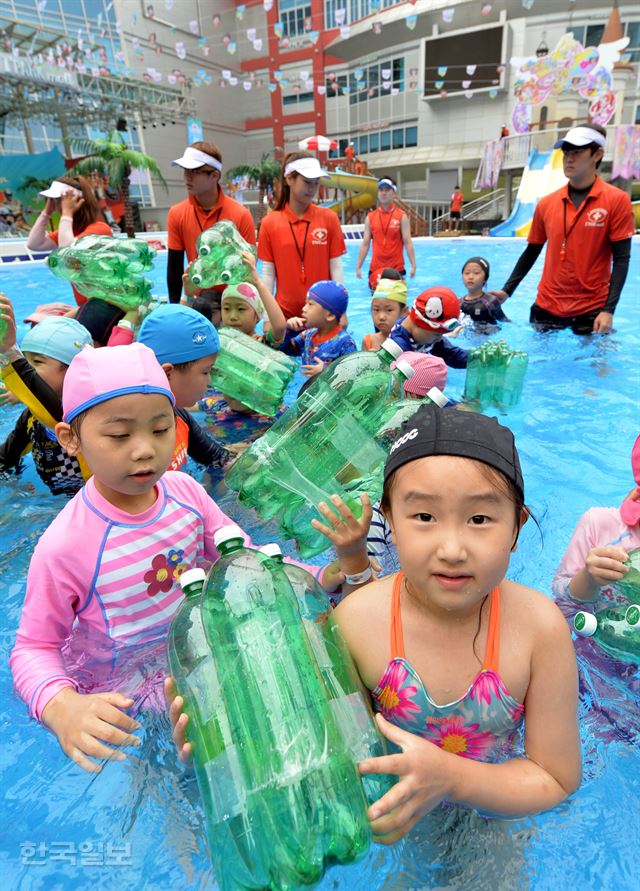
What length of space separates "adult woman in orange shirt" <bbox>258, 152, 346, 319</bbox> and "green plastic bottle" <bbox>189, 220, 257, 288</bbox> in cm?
55

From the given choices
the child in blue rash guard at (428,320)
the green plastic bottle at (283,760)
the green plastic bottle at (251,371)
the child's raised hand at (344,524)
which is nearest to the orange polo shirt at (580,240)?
the child in blue rash guard at (428,320)

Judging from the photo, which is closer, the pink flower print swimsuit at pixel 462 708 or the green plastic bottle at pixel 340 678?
the green plastic bottle at pixel 340 678

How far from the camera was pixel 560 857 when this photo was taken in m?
1.98

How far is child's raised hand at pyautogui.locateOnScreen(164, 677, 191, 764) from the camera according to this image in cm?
152

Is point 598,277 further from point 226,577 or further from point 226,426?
point 226,577

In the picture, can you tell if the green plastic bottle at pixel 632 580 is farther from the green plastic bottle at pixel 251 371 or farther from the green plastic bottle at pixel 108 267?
the green plastic bottle at pixel 108 267

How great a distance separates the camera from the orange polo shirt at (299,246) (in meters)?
5.44

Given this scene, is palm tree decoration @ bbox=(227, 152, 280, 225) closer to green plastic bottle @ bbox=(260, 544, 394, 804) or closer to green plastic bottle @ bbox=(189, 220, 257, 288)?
green plastic bottle @ bbox=(189, 220, 257, 288)

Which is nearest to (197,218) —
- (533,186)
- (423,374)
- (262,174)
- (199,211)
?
(199,211)

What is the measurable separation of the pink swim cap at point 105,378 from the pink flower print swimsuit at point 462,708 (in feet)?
3.55

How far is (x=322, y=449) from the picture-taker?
3092mm

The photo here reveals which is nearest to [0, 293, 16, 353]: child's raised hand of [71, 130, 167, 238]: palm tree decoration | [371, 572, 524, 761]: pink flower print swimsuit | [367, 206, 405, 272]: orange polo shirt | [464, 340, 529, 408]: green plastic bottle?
[371, 572, 524, 761]: pink flower print swimsuit

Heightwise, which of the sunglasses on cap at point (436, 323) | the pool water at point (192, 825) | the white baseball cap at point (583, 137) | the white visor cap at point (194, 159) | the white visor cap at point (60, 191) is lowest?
the pool water at point (192, 825)

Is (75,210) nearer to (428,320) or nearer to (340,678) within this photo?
(428,320)
